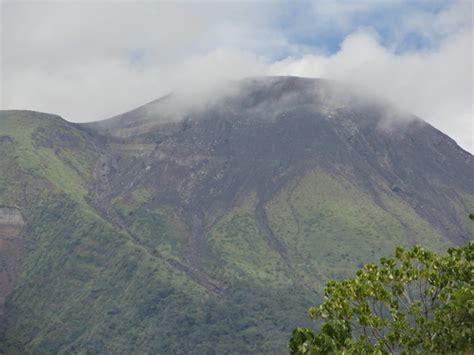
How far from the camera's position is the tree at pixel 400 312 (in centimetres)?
3944

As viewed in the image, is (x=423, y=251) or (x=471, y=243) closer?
(x=423, y=251)

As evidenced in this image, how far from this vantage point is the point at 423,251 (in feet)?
140

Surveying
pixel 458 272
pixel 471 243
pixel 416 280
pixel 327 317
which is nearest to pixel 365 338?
pixel 327 317

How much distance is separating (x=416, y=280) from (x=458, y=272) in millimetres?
2987

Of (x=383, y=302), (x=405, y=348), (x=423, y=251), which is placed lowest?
(x=405, y=348)

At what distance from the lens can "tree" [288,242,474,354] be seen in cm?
3944

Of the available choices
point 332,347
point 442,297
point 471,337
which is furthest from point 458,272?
point 332,347

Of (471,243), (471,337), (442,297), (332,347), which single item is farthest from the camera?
(471,243)

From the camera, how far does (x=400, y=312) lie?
42562 millimetres

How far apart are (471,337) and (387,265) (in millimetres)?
6487

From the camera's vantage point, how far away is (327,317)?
4091 centimetres

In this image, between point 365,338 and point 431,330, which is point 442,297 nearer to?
point 431,330

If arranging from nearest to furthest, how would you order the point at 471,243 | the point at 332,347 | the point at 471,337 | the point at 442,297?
the point at 332,347 → the point at 471,337 → the point at 442,297 → the point at 471,243

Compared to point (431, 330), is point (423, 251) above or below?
above
